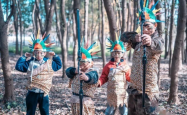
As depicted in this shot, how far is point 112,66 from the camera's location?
143 inches

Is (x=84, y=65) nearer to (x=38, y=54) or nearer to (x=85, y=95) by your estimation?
(x=85, y=95)

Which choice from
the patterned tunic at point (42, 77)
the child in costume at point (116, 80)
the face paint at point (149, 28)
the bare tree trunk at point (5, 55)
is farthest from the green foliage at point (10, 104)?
the face paint at point (149, 28)

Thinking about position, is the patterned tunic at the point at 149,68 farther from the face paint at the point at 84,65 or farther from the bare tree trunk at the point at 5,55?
the bare tree trunk at the point at 5,55

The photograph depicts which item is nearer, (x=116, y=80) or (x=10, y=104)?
(x=116, y=80)

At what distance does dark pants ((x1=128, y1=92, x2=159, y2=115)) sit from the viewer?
9.21ft

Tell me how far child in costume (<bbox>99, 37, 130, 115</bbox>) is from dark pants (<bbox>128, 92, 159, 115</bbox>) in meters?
0.50

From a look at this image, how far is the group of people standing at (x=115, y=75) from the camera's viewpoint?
112 inches

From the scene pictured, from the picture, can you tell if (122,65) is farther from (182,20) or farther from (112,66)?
(182,20)

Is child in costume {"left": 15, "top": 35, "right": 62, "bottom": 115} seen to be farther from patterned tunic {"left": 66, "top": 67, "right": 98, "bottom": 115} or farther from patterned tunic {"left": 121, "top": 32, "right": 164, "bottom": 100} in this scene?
patterned tunic {"left": 121, "top": 32, "right": 164, "bottom": 100}

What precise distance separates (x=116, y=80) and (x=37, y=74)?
5.07ft

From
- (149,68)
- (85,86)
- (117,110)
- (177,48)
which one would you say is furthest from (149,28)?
(177,48)

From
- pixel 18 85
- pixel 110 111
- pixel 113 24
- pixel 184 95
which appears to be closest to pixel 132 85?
pixel 110 111

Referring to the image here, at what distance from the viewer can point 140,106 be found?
9.50 ft

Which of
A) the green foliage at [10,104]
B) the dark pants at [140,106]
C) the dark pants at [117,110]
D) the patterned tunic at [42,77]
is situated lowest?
the green foliage at [10,104]
